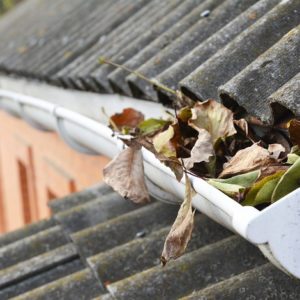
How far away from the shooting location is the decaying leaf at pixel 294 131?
1.37 metres

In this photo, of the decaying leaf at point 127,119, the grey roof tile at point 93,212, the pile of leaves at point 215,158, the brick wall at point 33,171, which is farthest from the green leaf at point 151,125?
the brick wall at point 33,171

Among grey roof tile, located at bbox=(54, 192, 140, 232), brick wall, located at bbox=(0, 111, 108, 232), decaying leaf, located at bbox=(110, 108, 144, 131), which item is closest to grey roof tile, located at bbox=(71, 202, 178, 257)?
grey roof tile, located at bbox=(54, 192, 140, 232)

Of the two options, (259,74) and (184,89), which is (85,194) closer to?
(184,89)

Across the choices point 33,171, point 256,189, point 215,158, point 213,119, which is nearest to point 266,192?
point 256,189

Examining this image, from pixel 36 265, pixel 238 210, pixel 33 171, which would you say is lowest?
pixel 238 210

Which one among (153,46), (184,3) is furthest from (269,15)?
(184,3)

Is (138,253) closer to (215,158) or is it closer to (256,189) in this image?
(215,158)

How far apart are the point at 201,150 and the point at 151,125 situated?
0.39 m

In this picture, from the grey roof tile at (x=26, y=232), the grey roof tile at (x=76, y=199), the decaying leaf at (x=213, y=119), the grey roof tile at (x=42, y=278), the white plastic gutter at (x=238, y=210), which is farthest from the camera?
the grey roof tile at (x=76, y=199)

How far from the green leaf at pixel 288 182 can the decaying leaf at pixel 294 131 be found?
0.33 feet

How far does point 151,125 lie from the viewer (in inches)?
76.0

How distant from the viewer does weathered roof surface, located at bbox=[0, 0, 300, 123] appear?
1.69m

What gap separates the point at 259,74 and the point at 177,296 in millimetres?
547

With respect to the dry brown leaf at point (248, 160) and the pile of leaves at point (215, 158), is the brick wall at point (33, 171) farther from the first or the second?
the dry brown leaf at point (248, 160)
